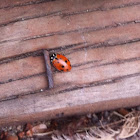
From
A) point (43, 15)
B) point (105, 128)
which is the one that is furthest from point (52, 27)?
point (105, 128)

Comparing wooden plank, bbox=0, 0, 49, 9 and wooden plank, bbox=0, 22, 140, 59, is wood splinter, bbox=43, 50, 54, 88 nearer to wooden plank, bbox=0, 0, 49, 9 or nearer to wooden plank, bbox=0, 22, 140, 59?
wooden plank, bbox=0, 22, 140, 59

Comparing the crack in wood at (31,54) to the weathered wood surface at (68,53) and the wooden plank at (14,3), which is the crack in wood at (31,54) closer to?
the weathered wood surface at (68,53)

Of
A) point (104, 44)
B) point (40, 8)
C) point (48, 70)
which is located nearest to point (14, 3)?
point (40, 8)

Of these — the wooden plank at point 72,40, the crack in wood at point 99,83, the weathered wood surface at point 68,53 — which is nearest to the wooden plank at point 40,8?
the weathered wood surface at point 68,53

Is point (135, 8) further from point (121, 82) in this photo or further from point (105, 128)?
point (105, 128)

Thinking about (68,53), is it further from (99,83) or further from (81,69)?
(99,83)

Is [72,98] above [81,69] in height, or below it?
below

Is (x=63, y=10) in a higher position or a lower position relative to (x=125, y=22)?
higher

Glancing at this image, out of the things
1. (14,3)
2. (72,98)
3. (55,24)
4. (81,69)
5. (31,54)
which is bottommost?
(72,98)
